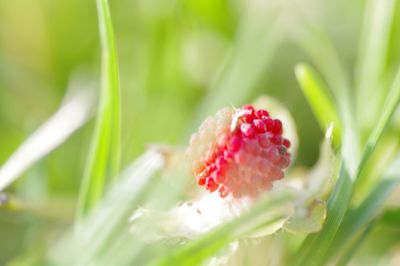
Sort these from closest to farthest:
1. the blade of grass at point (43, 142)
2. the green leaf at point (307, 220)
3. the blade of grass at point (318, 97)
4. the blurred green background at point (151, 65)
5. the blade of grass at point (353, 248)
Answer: the green leaf at point (307, 220) < the blade of grass at point (353, 248) < the blade of grass at point (43, 142) < the blade of grass at point (318, 97) < the blurred green background at point (151, 65)

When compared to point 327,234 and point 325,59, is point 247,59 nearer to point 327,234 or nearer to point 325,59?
point 325,59

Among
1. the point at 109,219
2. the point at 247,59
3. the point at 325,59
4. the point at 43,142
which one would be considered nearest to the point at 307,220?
the point at 109,219

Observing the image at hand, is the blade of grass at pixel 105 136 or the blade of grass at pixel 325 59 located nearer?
the blade of grass at pixel 105 136

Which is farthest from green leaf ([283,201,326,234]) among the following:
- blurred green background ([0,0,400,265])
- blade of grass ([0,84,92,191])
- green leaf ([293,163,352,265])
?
blurred green background ([0,0,400,265])

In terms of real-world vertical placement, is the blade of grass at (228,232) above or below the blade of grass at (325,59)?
below

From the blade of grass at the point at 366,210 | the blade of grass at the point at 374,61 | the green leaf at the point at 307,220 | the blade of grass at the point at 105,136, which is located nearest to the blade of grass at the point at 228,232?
the green leaf at the point at 307,220

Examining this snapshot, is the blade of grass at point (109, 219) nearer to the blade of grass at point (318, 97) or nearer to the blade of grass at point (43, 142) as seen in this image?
Answer: the blade of grass at point (43, 142)
